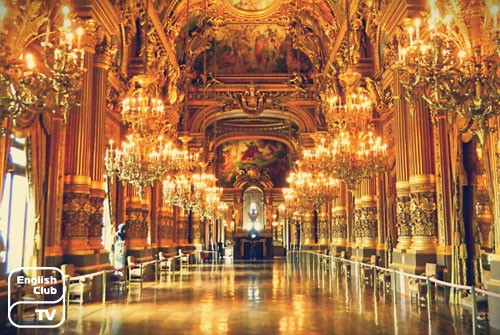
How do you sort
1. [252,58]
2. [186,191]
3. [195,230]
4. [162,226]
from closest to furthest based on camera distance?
[186,191]
[162,226]
[252,58]
[195,230]

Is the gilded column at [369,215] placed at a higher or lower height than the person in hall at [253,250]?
higher

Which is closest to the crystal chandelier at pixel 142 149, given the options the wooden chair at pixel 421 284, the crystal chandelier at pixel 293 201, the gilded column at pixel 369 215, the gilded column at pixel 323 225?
the wooden chair at pixel 421 284

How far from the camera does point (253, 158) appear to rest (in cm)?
3984

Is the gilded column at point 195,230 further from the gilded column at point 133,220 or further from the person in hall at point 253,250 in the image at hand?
the gilded column at point 133,220

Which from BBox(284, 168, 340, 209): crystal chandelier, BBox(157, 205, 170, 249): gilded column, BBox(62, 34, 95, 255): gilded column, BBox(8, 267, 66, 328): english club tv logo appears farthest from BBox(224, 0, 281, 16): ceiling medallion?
BBox(8, 267, 66, 328): english club tv logo

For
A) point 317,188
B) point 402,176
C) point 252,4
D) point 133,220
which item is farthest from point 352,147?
point 252,4

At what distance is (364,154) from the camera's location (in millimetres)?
11133

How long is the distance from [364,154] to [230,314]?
4483 millimetres

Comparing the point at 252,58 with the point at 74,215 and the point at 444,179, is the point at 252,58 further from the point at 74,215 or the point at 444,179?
the point at 74,215

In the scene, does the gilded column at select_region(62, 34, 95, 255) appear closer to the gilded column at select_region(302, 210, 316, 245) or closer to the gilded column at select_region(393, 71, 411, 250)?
the gilded column at select_region(393, 71, 411, 250)

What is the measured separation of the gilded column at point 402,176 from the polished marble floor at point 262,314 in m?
1.57

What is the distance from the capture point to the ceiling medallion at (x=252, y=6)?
20.9 m

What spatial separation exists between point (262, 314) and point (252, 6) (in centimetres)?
1513

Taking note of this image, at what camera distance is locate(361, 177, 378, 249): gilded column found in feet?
58.2
